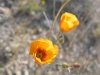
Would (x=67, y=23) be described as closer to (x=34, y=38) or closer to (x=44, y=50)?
(x=44, y=50)

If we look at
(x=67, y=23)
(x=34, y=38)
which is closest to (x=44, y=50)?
(x=67, y=23)

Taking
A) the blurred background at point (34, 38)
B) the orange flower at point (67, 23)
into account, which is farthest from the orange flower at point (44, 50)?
the blurred background at point (34, 38)

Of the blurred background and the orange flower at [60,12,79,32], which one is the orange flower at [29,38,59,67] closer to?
the orange flower at [60,12,79,32]

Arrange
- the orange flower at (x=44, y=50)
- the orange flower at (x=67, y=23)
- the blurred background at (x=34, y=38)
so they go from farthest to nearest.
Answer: the blurred background at (x=34, y=38), the orange flower at (x=67, y=23), the orange flower at (x=44, y=50)

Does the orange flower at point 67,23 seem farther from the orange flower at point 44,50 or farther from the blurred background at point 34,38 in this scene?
the blurred background at point 34,38

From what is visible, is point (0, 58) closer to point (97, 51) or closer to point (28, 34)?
point (28, 34)

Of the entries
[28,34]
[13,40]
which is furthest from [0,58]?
[28,34]

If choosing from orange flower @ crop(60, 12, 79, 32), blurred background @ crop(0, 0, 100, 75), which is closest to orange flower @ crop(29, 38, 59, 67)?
orange flower @ crop(60, 12, 79, 32)
